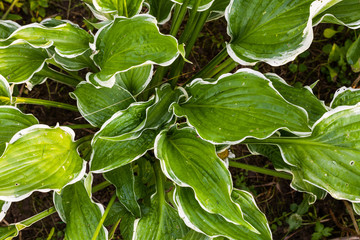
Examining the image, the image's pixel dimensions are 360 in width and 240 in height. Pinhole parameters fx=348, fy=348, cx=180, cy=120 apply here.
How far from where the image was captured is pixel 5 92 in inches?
38.4

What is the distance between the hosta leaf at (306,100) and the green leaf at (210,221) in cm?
32

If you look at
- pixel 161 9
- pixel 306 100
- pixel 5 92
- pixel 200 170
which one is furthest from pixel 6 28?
pixel 306 100

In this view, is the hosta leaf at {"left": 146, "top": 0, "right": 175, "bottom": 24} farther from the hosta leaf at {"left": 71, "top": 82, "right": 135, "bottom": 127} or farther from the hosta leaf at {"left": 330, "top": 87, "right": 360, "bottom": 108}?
the hosta leaf at {"left": 330, "top": 87, "right": 360, "bottom": 108}

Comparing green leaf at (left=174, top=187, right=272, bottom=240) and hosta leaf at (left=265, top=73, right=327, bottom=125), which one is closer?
green leaf at (left=174, top=187, right=272, bottom=240)

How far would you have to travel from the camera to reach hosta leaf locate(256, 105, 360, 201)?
0.80 meters

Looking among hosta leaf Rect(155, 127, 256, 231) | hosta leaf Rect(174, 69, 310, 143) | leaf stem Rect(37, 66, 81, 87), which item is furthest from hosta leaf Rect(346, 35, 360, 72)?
leaf stem Rect(37, 66, 81, 87)

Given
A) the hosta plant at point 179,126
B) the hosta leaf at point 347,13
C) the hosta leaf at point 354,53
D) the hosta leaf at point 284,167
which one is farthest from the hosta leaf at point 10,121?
the hosta leaf at point 354,53

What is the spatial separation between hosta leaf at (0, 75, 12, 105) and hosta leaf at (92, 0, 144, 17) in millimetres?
327

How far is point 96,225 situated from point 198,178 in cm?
36

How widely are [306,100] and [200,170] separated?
1.30 feet

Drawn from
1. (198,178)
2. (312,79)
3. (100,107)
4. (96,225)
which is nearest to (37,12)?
(100,107)

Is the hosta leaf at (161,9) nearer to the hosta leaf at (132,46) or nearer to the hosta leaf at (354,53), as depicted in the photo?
the hosta leaf at (132,46)

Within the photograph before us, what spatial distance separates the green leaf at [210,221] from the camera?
881 millimetres

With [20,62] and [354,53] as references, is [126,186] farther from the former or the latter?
[354,53]
